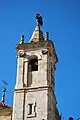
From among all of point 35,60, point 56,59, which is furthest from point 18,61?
point 56,59

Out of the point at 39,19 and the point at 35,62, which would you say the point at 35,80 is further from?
the point at 39,19

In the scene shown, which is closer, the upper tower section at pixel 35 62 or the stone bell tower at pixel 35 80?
the stone bell tower at pixel 35 80

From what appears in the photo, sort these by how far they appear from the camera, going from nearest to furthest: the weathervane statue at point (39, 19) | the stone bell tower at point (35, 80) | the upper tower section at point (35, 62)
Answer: the stone bell tower at point (35, 80), the upper tower section at point (35, 62), the weathervane statue at point (39, 19)

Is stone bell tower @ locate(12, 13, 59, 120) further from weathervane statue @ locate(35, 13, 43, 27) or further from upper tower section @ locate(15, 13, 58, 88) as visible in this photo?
weathervane statue @ locate(35, 13, 43, 27)

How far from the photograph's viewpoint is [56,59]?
34406 mm

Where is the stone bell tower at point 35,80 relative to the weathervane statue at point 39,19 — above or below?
below

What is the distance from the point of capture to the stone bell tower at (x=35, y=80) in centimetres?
2936

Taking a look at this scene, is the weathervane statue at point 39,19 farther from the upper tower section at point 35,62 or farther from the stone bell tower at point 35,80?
the upper tower section at point 35,62

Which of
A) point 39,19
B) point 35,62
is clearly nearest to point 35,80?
point 35,62

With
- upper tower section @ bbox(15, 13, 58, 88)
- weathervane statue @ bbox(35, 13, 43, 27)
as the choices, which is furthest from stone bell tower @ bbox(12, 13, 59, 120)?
weathervane statue @ bbox(35, 13, 43, 27)

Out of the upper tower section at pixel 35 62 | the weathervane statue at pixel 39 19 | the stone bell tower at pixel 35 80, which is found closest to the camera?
the stone bell tower at pixel 35 80

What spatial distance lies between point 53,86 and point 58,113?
1.88 meters

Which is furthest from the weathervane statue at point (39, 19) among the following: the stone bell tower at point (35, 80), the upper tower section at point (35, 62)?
the upper tower section at point (35, 62)

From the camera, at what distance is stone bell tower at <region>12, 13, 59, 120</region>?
96.3 feet
